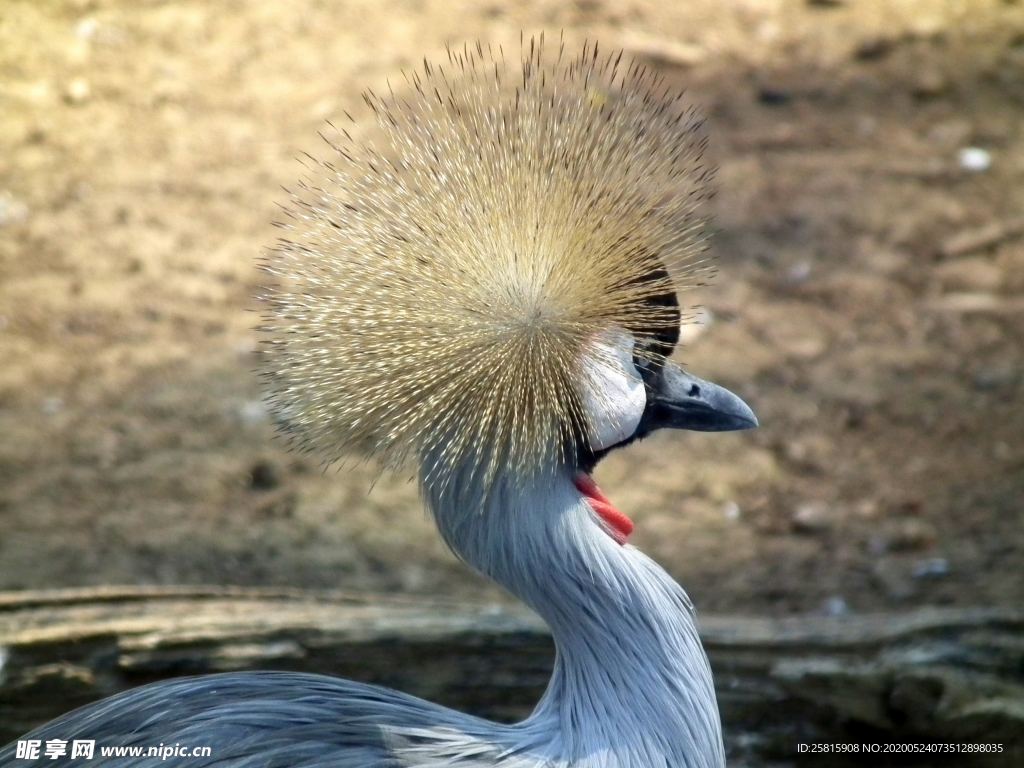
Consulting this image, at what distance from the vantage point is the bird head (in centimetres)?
132

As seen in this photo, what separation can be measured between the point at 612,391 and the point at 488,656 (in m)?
0.69

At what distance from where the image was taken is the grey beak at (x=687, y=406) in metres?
1.46

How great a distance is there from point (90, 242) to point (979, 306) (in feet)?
7.12

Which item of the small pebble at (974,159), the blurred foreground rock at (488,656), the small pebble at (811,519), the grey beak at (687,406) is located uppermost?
the small pebble at (974,159)

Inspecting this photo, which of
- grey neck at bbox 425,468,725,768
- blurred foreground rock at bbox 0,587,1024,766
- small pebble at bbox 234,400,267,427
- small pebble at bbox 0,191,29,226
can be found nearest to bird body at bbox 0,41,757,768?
grey neck at bbox 425,468,725,768

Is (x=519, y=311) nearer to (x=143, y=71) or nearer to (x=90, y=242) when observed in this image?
(x=90, y=242)

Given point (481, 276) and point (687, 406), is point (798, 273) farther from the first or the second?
point (481, 276)

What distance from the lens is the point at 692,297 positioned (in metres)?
2.53

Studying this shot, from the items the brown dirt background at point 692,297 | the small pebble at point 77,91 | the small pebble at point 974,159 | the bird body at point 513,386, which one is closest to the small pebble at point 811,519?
the brown dirt background at point 692,297

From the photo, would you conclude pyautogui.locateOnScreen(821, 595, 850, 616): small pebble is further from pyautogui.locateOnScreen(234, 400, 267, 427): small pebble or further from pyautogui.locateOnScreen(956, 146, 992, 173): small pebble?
pyautogui.locateOnScreen(956, 146, 992, 173): small pebble

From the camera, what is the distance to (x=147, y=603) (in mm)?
1884

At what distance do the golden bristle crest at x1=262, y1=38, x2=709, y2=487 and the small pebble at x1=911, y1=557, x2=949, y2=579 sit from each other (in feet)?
3.49

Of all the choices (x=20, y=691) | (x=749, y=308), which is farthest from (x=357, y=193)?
(x=749, y=308)

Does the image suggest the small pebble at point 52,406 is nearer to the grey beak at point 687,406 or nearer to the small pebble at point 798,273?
the grey beak at point 687,406
